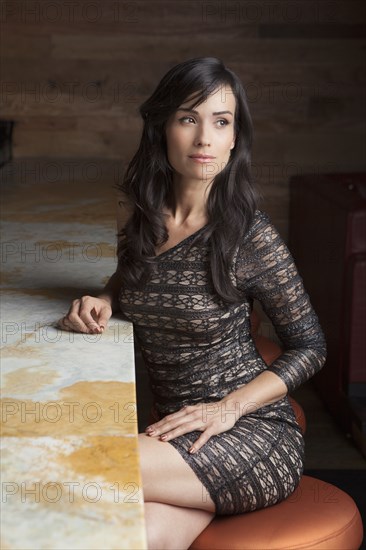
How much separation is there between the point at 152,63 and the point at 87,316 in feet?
8.09

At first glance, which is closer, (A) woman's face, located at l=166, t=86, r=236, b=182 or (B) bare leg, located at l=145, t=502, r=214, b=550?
(B) bare leg, located at l=145, t=502, r=214, b=550

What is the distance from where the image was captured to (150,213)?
2.02 m

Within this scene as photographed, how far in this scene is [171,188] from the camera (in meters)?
2.07

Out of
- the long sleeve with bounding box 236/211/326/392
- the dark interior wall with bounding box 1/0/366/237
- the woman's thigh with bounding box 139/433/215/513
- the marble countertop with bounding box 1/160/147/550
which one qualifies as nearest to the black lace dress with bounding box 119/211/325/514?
the long sleeve with bounding box 236/211/326/392

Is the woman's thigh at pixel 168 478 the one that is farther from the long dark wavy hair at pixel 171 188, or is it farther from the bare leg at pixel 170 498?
the long dark wavy hair at pixel 171 188

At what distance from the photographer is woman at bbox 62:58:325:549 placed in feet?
6.11

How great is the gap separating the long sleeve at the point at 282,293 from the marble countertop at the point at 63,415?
0.29 meters

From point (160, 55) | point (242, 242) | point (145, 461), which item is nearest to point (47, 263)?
point (242, 242)

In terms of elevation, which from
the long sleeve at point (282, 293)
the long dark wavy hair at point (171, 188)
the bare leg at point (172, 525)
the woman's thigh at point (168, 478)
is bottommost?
the bare leg at point (172, 525)

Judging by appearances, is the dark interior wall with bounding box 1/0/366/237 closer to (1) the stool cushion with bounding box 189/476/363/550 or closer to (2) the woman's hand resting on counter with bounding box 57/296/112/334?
(2) the woman's hand resting on counter with bounding box 57/296/112/334

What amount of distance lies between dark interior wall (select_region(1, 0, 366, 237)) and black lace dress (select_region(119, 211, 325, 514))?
222cm

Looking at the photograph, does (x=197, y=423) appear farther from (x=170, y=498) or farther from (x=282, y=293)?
(x=282, y=293)

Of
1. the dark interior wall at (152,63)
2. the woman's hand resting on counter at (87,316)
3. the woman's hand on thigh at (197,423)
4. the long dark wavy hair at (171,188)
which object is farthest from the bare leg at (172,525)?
the dark interior wall at (152,63)

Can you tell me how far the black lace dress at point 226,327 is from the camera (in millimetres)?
1905
